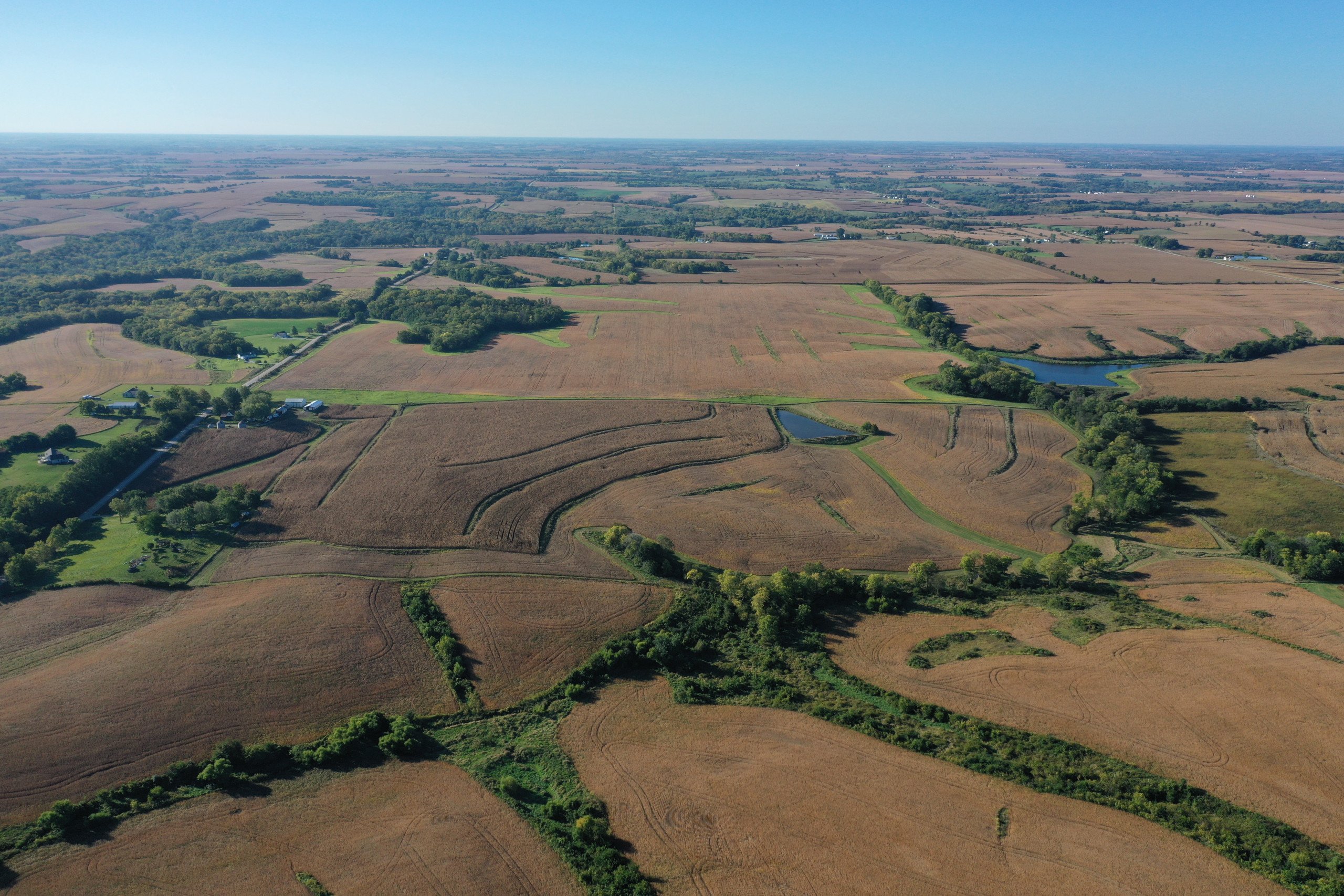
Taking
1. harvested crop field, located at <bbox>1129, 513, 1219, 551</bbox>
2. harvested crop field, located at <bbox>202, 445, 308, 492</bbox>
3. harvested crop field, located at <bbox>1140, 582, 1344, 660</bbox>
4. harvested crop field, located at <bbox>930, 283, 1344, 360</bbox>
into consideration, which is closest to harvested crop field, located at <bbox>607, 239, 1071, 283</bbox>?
harvested crop field, located at <bbox>930, 283, 1344, 360</bbox>

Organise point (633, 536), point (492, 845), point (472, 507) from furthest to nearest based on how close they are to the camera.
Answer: point (472, 507), point (633, 536), point (492, 845)

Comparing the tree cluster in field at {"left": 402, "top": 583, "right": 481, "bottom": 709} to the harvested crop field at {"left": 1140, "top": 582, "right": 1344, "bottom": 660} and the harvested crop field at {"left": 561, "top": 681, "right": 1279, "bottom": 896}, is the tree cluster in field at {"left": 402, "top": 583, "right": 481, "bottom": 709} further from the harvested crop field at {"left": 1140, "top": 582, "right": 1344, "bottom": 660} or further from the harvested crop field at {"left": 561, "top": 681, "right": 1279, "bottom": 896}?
the harvested crop field at {"left": 1140, "top": 582, "right": 1344, "bottom": 660}

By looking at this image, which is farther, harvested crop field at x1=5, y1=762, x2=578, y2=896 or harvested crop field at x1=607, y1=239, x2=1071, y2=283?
harvested crop field at x1=607, y1=239, x2=1071, y2=283

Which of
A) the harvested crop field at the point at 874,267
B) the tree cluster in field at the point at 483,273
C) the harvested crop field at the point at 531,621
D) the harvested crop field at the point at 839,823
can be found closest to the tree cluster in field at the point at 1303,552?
the harvested crop field at the point at 839,823

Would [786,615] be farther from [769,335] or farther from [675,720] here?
[769,335]

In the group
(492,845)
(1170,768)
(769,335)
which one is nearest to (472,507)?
(492,845)

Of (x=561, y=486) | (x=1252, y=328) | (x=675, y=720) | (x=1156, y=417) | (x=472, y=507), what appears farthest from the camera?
(x=1252, y=328)
